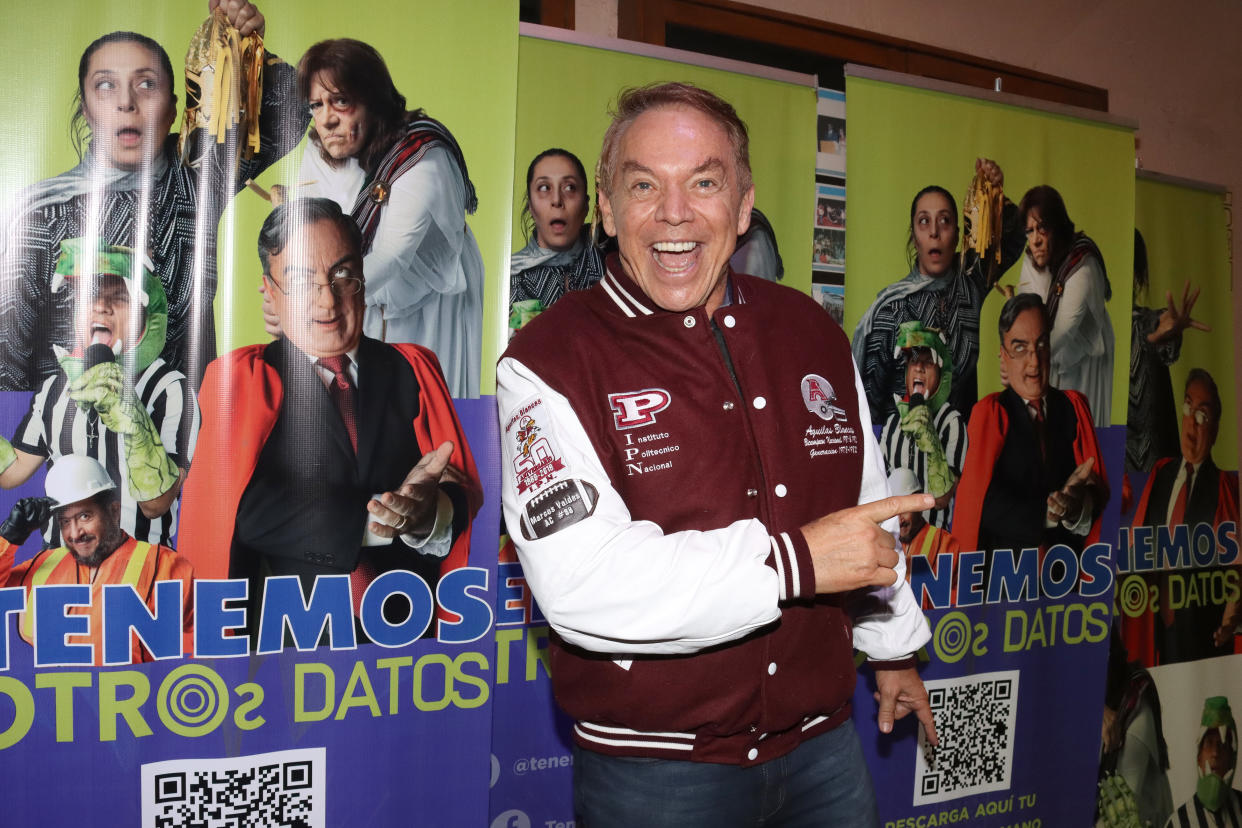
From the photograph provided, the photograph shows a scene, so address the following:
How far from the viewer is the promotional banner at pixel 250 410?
1.75 metres

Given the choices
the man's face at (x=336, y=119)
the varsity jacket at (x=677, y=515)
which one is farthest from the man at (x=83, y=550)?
the varsity jacket at (x=677, y=515)

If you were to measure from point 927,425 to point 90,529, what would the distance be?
216cm

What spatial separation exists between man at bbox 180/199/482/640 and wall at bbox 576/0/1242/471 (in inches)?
72.9

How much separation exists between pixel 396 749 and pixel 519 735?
36 centimetres

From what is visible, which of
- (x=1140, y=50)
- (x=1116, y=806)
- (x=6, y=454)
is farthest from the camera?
(x=1140, y=50)

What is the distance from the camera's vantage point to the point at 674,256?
1.24m

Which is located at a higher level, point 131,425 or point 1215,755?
point 131,425

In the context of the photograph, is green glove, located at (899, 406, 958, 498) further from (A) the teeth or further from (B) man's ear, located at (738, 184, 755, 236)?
(A) the teeth

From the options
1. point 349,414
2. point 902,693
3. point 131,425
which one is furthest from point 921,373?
point 131,425

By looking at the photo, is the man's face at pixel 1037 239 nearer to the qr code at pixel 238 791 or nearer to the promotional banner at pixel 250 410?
the promotional banner at pixel 250 410

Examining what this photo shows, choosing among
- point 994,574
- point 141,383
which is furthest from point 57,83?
point 994,574

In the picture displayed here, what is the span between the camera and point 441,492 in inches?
80.0

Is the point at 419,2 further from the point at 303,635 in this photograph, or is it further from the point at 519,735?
the point at 519,735

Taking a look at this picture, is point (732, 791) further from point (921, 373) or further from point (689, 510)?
point (921, 373)
